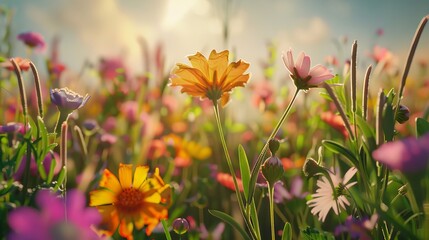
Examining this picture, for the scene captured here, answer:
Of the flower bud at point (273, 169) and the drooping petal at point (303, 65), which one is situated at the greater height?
the drooping petal at point (303, 65)

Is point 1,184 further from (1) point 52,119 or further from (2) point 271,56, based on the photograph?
(2) point 271,56

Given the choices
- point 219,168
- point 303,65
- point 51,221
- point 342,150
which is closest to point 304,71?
point 303,65

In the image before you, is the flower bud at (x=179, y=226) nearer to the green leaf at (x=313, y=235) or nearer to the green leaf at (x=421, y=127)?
the green leaf at (x=313, y=235)

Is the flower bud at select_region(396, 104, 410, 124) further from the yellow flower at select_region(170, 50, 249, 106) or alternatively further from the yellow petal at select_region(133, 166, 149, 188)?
the yellow petal at select_region(133, 166, 149, 188)

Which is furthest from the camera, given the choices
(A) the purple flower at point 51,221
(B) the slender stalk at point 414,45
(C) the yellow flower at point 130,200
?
(C) the yellow flower at point 130,200

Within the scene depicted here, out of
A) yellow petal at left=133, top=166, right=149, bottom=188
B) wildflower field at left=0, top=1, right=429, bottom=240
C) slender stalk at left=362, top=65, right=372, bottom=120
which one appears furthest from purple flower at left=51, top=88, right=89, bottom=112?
slender stalk at left=362, top=65, right=372, bottom=120

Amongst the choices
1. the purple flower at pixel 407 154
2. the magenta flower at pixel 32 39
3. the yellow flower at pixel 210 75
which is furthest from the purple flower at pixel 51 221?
the magenta flower at pixel 32 39

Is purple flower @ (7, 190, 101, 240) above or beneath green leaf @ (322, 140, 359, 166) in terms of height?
above
